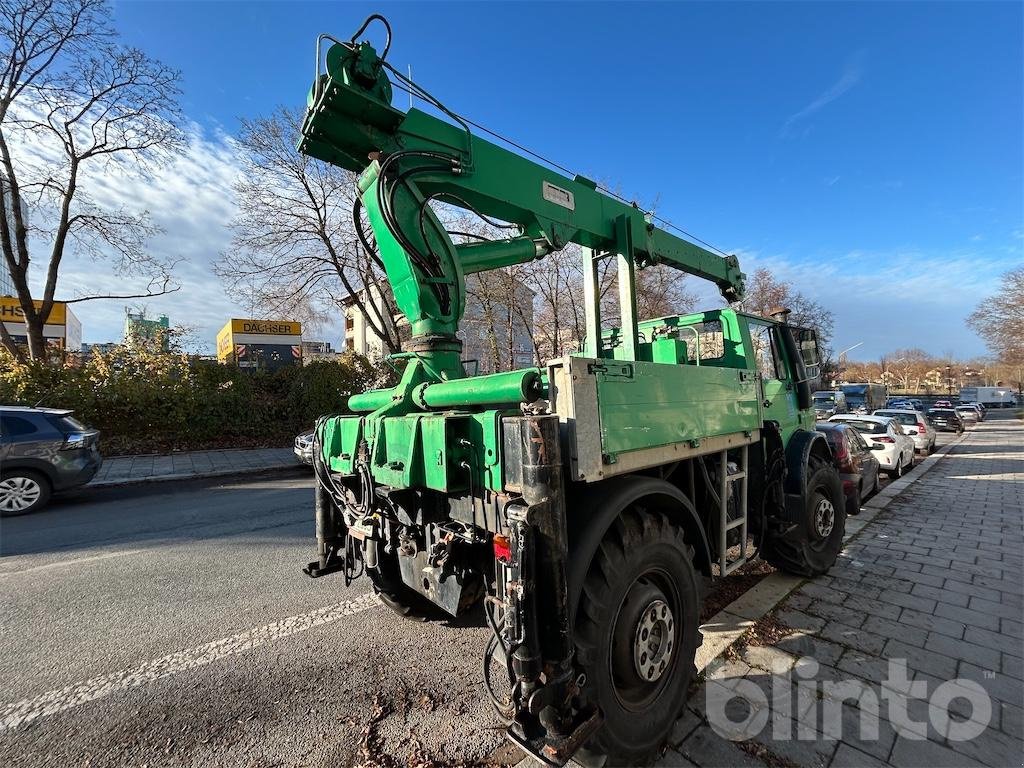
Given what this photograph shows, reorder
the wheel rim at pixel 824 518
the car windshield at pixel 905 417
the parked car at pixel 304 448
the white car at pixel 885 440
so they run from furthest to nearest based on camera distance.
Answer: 1. the car windshield at pixel 905 417
2. the white car at pixel 885 440
3. the parked car at pixel 304 448
4. the wheel rim at pixel 824 518

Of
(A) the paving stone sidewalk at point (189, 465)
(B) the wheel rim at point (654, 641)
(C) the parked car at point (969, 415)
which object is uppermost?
(A) the paving stone sidewalk at point (189, 465)

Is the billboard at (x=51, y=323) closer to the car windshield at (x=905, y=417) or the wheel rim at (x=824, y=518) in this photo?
the wheel rim at (x=824, y=518)

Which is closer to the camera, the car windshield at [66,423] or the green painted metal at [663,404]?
the green painted metal at [663,404]

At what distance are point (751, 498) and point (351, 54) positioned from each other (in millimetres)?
4764

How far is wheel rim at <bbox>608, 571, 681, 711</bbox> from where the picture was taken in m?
2.34

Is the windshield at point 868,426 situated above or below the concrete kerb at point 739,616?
above

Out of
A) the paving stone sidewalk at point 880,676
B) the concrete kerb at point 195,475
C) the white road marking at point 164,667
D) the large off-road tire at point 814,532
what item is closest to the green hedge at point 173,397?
the concrete kerb at point 195,475

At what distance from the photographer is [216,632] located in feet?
11.6

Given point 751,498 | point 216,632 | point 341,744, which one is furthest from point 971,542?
point 216,632

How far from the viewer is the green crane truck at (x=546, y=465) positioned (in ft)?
6.64

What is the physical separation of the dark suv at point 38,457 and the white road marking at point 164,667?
6964mm

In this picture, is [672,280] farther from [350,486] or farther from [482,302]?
[350,486]

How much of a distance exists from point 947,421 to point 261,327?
48119 millimetres

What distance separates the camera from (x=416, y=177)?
3.20m
